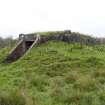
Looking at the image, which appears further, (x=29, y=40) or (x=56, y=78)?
(x=29, y=40)

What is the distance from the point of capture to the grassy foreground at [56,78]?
12.2m

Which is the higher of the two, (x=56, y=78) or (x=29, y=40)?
(x=29, y=40)

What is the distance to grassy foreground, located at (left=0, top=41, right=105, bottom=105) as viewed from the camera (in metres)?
12.2

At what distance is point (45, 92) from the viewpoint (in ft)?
46.9

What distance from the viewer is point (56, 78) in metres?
17.7

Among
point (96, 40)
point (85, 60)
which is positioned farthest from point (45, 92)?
point (96, 40)

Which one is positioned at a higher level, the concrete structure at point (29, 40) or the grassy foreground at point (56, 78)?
the concrete structure at point (29, 40)

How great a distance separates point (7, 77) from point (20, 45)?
37.7 feet

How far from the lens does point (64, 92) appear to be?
531 inches

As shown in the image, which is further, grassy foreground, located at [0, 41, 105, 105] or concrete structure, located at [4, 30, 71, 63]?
concrete structure, located at [4, 30, 71, 63]

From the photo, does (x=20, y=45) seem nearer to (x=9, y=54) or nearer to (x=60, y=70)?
(x=9, y=54)

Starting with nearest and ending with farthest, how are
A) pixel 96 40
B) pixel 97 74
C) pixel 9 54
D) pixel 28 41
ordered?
pixel 97 74 < pixel 9 54 < pixel 28 41 < pixel 96 40

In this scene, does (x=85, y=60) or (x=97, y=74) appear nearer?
(x=97, y=74)

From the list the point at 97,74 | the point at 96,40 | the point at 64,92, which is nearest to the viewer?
the point at 64,92
